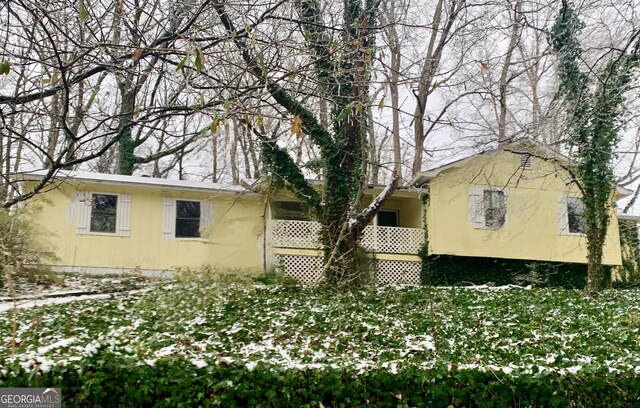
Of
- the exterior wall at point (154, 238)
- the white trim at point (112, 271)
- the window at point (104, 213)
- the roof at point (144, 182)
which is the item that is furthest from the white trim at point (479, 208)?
the window at point (104, 213)

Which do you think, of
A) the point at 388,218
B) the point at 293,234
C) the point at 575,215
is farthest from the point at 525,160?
the point at 293,234

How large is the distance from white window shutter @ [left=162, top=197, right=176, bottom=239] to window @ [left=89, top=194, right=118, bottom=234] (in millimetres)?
1136

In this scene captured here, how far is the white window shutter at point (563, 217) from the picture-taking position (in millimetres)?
15398

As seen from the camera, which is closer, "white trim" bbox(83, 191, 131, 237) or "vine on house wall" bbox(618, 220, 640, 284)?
"white trim" bbox(83, 191, 131, 237)

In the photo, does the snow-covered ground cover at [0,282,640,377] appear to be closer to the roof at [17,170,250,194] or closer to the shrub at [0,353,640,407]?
the shrub at [0,353,640,407]

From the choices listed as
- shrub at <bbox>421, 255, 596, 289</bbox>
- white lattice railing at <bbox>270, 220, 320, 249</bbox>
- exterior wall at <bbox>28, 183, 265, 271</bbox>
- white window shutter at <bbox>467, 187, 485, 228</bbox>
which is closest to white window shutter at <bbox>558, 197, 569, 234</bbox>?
shrub at <bbox>421, 255, 596, 289</bbox>

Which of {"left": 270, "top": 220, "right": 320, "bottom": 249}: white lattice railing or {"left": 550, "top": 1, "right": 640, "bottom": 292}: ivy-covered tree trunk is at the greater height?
{"left": 550, "top": 1, "right": 640, "bottom": 292}: ivy-covered tree trunk

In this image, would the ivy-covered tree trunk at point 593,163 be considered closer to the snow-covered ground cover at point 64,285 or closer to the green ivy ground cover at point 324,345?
the green ivy ground cover at point 324,345

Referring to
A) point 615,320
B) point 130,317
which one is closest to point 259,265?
point 130,317

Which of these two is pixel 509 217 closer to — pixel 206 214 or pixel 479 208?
pixel 479 208

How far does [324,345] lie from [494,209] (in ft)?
31.9

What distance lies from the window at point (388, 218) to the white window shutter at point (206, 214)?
516 centimetres

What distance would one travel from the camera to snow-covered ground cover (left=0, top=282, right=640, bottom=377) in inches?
228

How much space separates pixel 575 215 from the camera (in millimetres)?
15773
